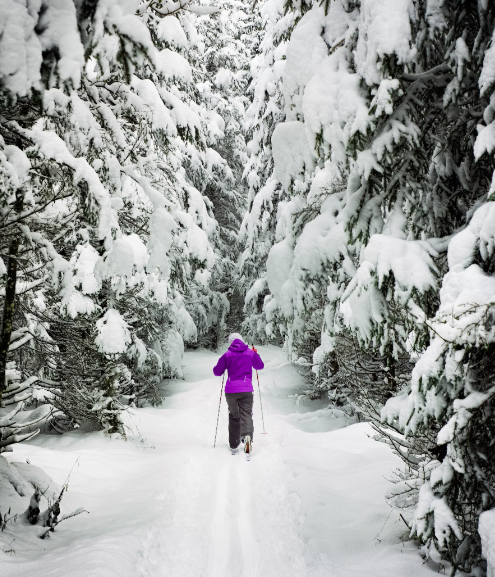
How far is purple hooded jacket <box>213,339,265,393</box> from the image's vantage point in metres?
7.73

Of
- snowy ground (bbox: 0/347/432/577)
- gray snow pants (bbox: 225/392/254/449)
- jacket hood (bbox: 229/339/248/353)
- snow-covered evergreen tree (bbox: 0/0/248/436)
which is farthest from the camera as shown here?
jacket hood (bbox: 229/339/248/353)

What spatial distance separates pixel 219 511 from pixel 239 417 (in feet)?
8.56

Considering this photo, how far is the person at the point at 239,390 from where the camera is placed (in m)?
7.44

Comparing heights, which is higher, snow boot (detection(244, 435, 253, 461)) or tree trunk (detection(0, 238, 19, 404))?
tree trunk (detection(0, 238, 19, 404))

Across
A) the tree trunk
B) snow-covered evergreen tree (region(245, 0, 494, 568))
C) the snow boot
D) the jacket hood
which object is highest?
snow-covered evergreen tree (region(245, 0, 494, 568))

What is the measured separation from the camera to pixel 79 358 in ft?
23.5

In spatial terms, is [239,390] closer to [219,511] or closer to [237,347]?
[237,347]

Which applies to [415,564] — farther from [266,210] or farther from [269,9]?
[269,9]

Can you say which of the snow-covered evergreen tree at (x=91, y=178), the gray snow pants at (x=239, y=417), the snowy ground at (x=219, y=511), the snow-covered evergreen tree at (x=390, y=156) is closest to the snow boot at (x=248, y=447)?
the snowy ground at (x=219, y=511)

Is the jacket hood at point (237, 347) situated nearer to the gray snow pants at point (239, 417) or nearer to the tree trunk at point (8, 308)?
the gray snow pants at point (239, 417)

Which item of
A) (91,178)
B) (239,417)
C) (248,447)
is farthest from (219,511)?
(91,178)

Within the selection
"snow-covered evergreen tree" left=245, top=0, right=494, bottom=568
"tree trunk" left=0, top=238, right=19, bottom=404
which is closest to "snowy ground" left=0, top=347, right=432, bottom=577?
"snow-covered evergreen tree" left=245, top=0, right=494, bottom=568

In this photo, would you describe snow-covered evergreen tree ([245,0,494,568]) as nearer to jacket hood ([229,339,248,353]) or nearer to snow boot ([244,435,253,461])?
snow boot ([244,435,253,461])

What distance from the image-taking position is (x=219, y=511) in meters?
4.97
